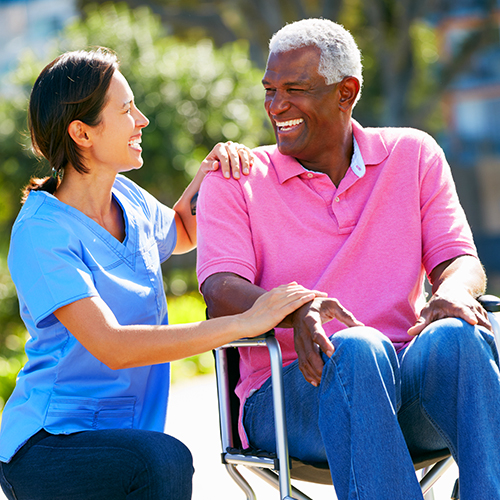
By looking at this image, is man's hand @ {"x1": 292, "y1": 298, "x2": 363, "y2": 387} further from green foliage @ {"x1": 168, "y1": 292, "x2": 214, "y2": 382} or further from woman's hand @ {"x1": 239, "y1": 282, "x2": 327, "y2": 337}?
green foliage @ {"x1": 168, "y1": 292, "x2": 214, "y2": 382}

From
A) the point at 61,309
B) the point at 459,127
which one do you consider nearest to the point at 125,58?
the point at 61,309

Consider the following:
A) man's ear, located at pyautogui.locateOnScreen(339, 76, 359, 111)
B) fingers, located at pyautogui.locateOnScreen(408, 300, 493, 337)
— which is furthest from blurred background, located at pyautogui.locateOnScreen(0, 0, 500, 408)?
fingers, located at pyautogui.locateOnScreen(408, 300, 493, 337)

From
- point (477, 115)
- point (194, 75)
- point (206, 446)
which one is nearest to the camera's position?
point (206, 446)

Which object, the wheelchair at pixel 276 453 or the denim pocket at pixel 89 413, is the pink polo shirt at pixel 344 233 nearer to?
the wheelchair at pixel 276 453

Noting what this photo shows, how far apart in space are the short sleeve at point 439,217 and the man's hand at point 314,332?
591mm

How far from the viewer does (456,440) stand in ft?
6.48

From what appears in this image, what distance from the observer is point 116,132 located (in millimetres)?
2383

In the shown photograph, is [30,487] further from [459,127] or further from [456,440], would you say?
[459,127]

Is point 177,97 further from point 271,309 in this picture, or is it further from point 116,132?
point 271,309

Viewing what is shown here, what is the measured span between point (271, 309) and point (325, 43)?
1.00 m

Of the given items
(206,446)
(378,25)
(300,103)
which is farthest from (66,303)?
(378,25)

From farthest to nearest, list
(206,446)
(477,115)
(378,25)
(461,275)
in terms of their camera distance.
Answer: (477,115), (378,25), (206,446), (461,275)

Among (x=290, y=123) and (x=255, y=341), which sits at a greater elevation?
(x=290, y=123)

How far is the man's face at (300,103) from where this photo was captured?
2.49 m
